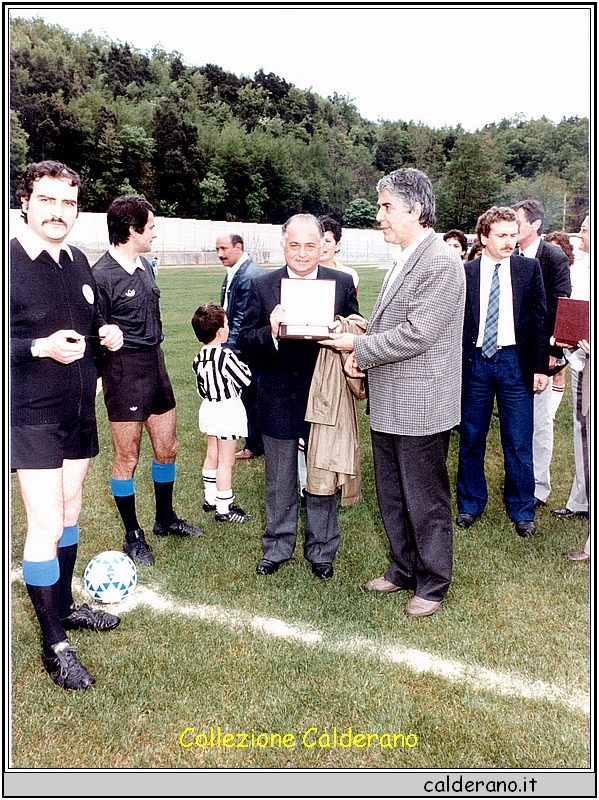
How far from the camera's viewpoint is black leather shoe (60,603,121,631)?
11.8 ft

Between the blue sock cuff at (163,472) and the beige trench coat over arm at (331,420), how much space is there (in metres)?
1.25

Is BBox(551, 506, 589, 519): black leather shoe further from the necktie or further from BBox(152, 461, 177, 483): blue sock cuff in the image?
BBox(152, 461, 177, 483): blue sock cuff

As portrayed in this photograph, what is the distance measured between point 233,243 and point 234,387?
2.10 metres

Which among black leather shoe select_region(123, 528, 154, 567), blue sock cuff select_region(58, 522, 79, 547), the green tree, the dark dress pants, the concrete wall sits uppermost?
the green tree

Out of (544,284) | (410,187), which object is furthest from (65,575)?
(544,284)

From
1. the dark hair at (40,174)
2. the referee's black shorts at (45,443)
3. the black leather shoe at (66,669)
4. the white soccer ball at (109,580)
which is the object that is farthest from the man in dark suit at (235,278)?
the black leather shoe at (66,669)

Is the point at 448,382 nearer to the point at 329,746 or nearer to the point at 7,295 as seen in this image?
the point at 329,746

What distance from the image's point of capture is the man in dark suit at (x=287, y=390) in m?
3.87

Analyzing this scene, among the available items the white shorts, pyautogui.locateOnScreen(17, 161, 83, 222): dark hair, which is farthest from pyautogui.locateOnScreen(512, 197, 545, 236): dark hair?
pyautogui.locateOnScreen(17, 161, 83, 222): dark hair

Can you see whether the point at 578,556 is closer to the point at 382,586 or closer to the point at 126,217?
the point at 382,586

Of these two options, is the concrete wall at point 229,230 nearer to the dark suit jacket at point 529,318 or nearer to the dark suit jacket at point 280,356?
the dark suit jacket at point 529,318

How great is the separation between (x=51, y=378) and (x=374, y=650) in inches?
86.6

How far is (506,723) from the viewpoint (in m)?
2.87

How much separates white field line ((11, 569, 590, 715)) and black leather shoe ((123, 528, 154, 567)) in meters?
0.36
